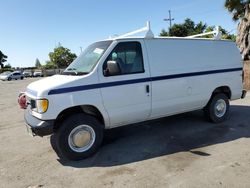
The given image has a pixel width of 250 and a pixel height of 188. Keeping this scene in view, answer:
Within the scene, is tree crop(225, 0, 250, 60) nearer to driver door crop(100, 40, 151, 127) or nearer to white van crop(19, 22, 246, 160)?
white van crop(19, 22, 246, 160)

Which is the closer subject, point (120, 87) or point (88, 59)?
point (120, 87)

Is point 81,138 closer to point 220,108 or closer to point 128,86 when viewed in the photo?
point 128,86

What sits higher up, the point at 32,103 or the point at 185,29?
the point at 185,29

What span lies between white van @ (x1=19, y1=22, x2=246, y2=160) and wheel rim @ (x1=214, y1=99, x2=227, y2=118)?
0.46 meters

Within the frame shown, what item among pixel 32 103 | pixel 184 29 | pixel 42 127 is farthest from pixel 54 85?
pixel 184 29

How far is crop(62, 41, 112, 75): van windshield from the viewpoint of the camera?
494 centimetres

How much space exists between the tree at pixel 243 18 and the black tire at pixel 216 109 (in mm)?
10954

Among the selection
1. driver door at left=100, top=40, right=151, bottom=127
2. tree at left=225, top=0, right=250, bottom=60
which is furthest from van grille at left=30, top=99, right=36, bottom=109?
tree at left=225, top=0, right=250, bottom=60

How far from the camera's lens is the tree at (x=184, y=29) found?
1832 inches

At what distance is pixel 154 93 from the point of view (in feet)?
17.8

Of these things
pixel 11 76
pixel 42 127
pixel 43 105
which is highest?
pixel 43 105

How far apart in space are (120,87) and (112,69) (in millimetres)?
432

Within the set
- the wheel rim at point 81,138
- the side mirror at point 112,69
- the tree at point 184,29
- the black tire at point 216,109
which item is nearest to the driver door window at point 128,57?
the side mirror at point 112,69

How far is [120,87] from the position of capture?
499cm
